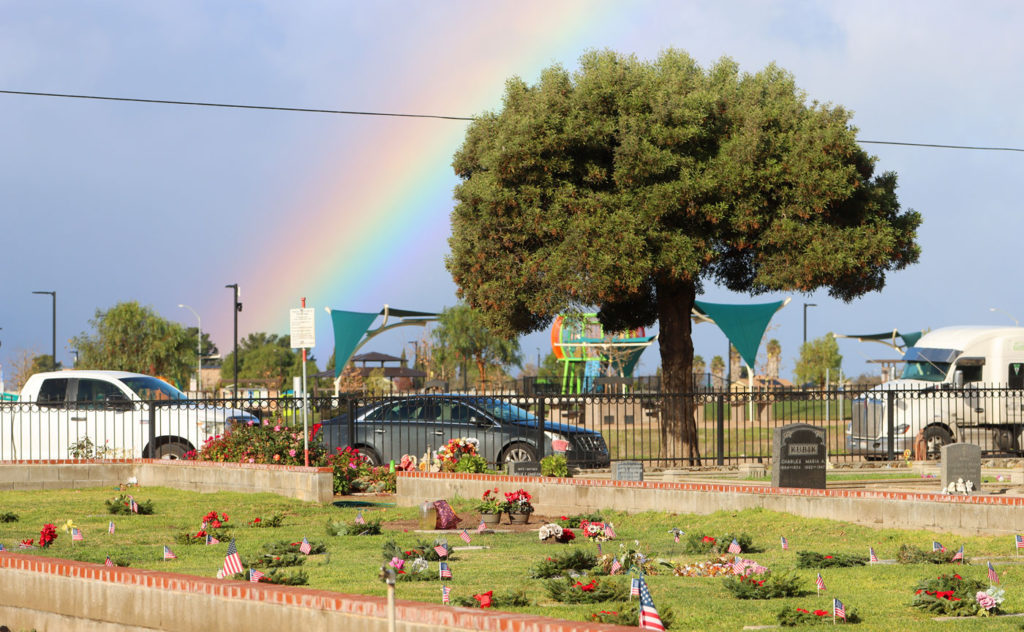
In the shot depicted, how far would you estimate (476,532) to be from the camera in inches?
581

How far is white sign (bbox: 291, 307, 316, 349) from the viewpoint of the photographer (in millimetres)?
19188

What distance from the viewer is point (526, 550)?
42.2ft

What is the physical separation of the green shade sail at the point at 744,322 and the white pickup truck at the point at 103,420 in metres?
27.7

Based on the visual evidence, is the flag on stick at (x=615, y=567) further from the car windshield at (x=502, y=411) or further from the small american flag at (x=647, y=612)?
the car windshield at (x=502, y=411)

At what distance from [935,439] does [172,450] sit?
16.8m

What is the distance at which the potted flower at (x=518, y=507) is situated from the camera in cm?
1584

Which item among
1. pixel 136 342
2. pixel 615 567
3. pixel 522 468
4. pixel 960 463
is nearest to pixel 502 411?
pixel 522 468

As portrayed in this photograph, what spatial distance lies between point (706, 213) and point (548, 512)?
10309 millimetres

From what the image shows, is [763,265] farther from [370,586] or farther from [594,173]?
[370,586]

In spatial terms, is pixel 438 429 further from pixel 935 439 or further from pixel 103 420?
pixel 935 439

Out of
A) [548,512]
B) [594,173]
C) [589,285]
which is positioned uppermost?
[594,173]

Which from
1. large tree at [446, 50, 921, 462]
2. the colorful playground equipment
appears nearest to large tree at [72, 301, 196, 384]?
the colorful playground equipment

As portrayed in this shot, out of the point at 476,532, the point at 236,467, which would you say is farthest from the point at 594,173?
the point at 476,532

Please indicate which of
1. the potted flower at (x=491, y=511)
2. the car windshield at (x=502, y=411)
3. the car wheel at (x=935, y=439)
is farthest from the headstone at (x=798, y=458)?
the car wheel at (x=935, y=439)
